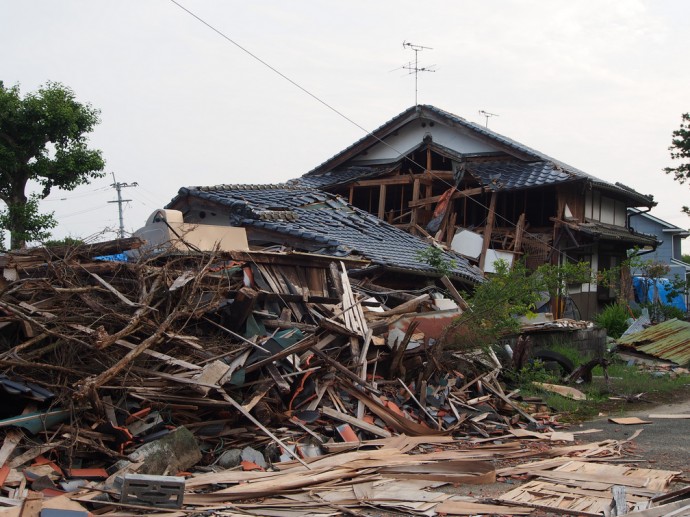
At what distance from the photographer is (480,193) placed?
2053 cm

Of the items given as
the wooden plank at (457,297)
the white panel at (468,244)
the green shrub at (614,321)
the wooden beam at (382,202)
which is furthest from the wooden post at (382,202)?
the wooden plank at (457,297)

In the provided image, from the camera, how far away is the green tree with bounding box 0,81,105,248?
58.1 ft

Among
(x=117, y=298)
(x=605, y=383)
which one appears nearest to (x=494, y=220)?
(x=605, y=383)

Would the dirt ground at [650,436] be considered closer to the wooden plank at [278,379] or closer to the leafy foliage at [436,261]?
the wooden plank at [278,379]

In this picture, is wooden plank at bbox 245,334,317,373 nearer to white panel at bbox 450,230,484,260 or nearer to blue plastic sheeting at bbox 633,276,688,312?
white panel at bbox 450,230,484,260

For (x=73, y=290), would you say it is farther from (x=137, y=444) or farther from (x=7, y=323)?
(x=137, y=444)

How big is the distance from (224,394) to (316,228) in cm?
825

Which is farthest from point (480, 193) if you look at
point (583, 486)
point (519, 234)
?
point (583, 486)

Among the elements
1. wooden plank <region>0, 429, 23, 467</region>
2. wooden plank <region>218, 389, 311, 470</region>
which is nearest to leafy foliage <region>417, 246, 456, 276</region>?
wooden plank <region>218, 389, 311, 470</region>

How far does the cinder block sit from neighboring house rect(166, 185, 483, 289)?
302 inches

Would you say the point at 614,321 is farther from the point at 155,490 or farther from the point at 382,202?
the point at 155,490

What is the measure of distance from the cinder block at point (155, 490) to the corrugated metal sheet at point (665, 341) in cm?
1461

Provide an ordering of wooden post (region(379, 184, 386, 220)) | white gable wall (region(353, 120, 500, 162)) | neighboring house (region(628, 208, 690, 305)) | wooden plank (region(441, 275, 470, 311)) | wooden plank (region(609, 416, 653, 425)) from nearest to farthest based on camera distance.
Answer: wooden plank (region(609, 416, 653, 425)) → wooden plank (region(441, 275, 470, 311)) → white gable wall (region(353, 120, 500, 162)) → wooden post (region(379, 184, 386, 220)) → neighboring house (region(628, 208, 690, 305))

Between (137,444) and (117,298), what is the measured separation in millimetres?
1909
